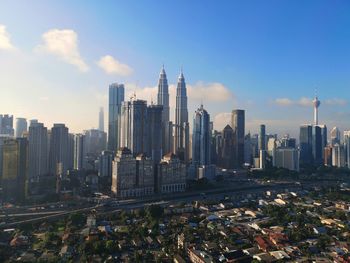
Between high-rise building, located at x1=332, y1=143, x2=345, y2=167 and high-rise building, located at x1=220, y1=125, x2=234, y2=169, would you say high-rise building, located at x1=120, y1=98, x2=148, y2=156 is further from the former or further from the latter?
high-rise building, located at x1=332, y1=143, x2=345, y2=167

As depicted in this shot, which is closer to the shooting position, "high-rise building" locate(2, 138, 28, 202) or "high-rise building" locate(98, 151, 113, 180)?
"high-rise building" locate(2, 138, 28, 202)

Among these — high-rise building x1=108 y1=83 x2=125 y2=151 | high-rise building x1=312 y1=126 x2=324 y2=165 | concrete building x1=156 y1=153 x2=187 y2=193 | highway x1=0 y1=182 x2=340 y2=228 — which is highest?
high-rise building x1=108 y1=83 x2=125 y2=151

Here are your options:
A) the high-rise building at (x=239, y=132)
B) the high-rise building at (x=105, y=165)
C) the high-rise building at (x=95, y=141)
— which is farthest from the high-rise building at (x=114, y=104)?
the high-rise building at (x=239, y=132)

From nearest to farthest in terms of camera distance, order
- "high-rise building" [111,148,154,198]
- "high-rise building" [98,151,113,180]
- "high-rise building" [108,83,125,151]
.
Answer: "high-rise building" [111,148,154,198], "high-rise building" [98,151,113,180], "high-rise building" [108,83,125,151]

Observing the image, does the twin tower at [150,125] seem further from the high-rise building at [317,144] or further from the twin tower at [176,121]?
the high-rise building at [317,144]

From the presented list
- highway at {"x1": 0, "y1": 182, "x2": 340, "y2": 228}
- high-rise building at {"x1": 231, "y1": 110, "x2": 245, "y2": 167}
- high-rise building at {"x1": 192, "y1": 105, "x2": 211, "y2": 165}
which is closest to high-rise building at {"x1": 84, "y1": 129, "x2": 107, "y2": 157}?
high-rise building at {"x1": 231, "y1": 110, "x2": 245, "y2": 167}

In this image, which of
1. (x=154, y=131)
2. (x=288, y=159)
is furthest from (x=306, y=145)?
(x=154, y=131)

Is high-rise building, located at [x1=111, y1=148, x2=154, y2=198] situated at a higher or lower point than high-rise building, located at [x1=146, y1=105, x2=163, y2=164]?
lower

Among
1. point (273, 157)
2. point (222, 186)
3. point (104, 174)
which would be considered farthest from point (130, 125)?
point (273, 157)

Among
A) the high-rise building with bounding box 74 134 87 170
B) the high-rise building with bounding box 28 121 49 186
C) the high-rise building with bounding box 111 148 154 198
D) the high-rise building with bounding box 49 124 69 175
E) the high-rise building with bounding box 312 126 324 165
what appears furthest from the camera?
the high-rise building with bounding box 312 126 324 165
